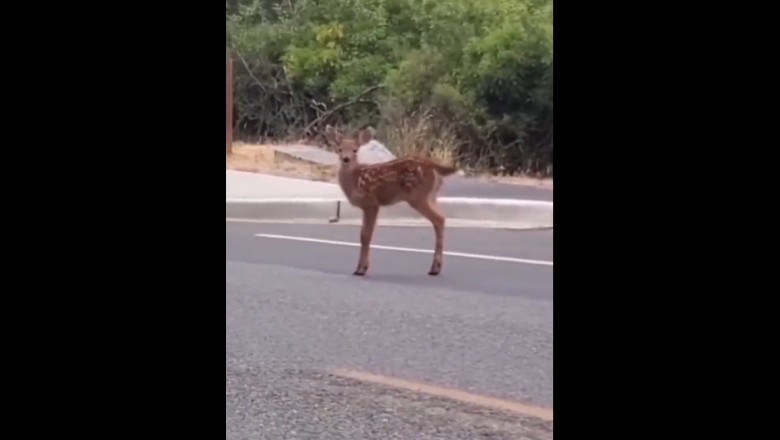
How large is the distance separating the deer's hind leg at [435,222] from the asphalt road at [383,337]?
0.30ft

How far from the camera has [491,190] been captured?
10.5 m

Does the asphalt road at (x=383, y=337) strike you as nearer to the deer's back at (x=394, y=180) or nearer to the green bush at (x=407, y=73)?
the deer's back at (x=394, y=180)

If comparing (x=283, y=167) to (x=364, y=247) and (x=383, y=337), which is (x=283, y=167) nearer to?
(x=364, y=247)

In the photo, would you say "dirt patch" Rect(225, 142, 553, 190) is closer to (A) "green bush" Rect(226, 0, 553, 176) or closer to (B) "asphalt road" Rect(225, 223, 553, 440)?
(A) "green bush" Rect(226, 0, 553, 176)

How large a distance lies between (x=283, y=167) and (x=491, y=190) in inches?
96.6

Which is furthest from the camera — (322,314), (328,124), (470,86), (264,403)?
(328,124)

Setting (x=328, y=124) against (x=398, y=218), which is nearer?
(x=398, y=218)

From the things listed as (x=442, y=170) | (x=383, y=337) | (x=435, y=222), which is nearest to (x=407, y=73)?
(x=442, y=170)

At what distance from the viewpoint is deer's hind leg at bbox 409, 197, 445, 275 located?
→ 270 inches
